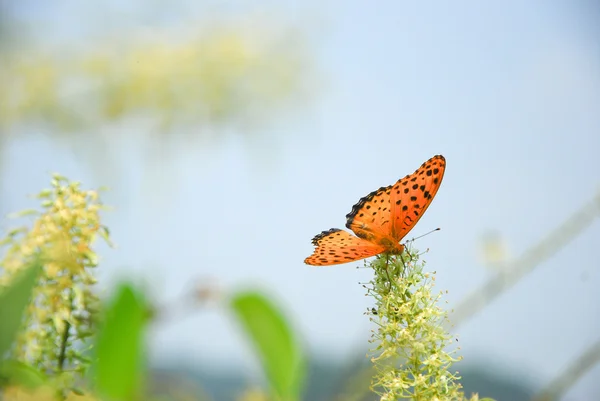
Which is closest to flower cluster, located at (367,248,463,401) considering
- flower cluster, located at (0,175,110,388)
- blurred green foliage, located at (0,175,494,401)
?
blurred green foliage, located at (0,175,494,401)

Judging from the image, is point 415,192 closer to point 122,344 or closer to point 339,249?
point 339,249

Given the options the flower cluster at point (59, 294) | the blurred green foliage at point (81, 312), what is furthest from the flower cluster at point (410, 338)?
the flower cluster at point (59, 294)

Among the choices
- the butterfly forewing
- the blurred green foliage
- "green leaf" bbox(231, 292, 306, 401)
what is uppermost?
the butterfly forewing

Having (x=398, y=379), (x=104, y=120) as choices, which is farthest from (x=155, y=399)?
(x=104, y=120)

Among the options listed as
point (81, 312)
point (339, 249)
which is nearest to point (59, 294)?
point (81, 312)

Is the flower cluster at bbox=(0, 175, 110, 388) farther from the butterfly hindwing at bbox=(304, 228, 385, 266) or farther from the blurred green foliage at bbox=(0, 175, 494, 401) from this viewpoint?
the butterfly hindwing at bbox=(304, 228, 385, 266)

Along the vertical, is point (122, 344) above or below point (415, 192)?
below

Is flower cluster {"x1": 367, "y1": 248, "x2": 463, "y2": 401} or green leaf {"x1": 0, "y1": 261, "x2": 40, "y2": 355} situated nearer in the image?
green leaf {"x1": 0, "y1": 261, "x2": 40, "y2": 355}
